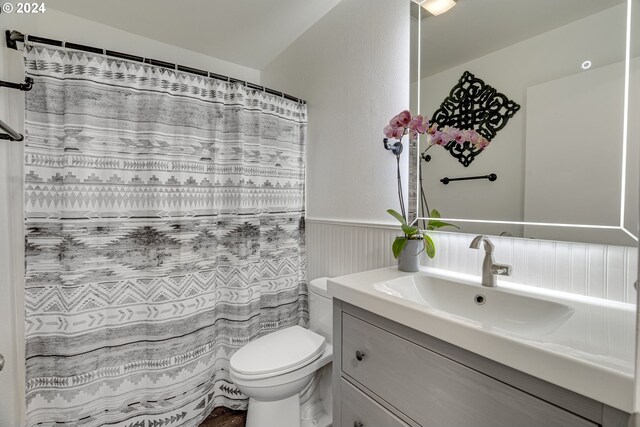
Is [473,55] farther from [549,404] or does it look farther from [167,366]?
[167,366]

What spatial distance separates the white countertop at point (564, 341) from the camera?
0.45 metres

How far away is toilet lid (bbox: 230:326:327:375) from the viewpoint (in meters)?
1.20

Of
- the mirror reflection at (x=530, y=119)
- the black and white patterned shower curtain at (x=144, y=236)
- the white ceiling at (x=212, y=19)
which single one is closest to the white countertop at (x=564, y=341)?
the mirror reflection at (x=530, y=119)

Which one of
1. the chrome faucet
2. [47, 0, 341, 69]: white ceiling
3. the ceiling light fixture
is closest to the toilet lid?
the chrome faucet

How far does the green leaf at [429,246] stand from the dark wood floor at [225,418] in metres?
1.42

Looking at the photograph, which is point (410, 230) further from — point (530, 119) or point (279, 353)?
point (279, 353)

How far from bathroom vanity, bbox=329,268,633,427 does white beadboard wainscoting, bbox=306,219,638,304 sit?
0.30 feet

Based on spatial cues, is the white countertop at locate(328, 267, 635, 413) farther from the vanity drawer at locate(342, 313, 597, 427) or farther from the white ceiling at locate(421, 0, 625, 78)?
the white ceiling at locate(421, 0, 625, 78)

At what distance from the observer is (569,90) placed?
33.6 inches

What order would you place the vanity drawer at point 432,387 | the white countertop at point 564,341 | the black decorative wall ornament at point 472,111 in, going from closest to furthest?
the white countertop at point 564,341
the vanity drawer at point 432,387
the black decorative wall ornament at point 472,111

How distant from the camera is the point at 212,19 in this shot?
Answer: 177 centimetres

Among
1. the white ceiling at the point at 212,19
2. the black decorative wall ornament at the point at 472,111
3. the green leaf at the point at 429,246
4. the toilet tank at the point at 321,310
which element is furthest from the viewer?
the white ceiling at the point at 212,19

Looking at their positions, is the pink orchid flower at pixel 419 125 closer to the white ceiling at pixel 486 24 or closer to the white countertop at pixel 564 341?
the white ceiling at pixel 486 24

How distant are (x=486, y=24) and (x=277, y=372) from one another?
1653mm
